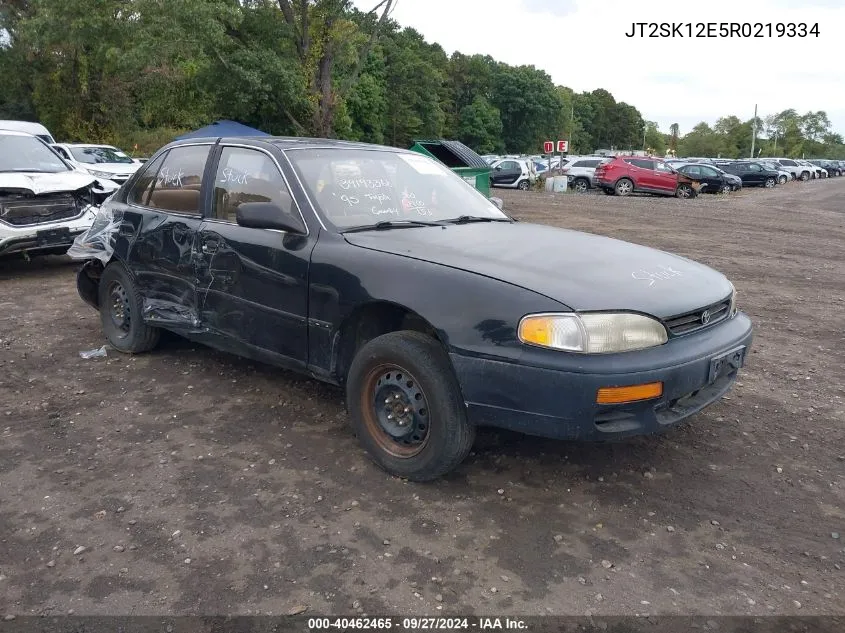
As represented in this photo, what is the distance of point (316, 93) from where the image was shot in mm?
27938

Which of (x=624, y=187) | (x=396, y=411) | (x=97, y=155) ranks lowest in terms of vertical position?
(x=396, y=411)

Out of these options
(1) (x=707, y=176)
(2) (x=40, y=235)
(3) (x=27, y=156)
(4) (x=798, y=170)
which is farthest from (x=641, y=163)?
(4) (x=798, y=170)

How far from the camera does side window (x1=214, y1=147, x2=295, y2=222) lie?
13.0 feet

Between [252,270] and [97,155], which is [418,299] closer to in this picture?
[252,270]

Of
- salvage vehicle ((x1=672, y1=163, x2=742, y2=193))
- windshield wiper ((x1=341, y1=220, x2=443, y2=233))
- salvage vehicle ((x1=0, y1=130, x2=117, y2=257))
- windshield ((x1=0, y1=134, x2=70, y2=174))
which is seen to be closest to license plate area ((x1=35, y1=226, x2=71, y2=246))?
salvage vehicle ((x1=0, y1=130, x2=117, y2=257))

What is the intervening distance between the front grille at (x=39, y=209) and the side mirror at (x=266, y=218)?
213 inches

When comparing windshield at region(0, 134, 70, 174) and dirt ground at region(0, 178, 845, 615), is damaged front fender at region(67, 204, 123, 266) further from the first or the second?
windshield at region(0, 134, 70, 174)

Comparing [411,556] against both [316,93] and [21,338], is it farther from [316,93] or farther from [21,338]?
[316,93]

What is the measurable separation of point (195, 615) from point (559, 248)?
2387 millimetres

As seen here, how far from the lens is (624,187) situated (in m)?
27.0

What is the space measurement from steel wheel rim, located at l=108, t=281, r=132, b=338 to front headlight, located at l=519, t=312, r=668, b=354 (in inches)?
134

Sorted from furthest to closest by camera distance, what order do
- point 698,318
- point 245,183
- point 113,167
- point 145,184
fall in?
point 113,167, point 145,184, point 245,183, point 698,318

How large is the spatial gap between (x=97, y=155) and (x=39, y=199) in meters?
8.34

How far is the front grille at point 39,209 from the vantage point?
305 inches
